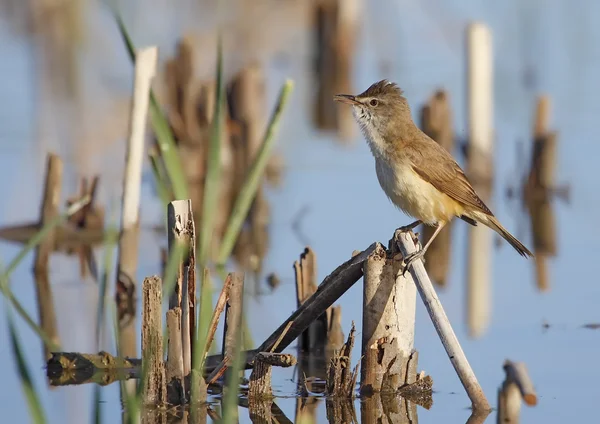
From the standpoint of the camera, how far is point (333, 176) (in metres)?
12.5

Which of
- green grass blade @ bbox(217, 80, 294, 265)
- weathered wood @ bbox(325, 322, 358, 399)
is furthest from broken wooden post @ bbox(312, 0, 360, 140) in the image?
weathered wood @ bbox(325, 322, 358, 399)

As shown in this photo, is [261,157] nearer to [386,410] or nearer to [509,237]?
[509,237]

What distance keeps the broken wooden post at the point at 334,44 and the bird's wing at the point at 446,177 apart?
8.13 m

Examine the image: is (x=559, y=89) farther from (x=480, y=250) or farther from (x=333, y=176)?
(x=480, y=250)

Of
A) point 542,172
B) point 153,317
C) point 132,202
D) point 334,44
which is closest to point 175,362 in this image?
point 153,317

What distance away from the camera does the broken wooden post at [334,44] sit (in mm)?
16125

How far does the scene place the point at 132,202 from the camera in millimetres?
8344

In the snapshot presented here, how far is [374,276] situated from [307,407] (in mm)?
829

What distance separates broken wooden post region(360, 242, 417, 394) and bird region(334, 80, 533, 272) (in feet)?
2.03

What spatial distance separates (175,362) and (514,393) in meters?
1.82

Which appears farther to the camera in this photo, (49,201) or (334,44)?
(334,44)

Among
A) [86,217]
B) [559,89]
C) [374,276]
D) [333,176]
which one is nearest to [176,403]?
[374,276]

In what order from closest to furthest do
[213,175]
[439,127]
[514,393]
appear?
1. [514,393]
2. [213,175]
3. [439,127]

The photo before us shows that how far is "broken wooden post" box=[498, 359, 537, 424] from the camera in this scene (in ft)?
17.2
